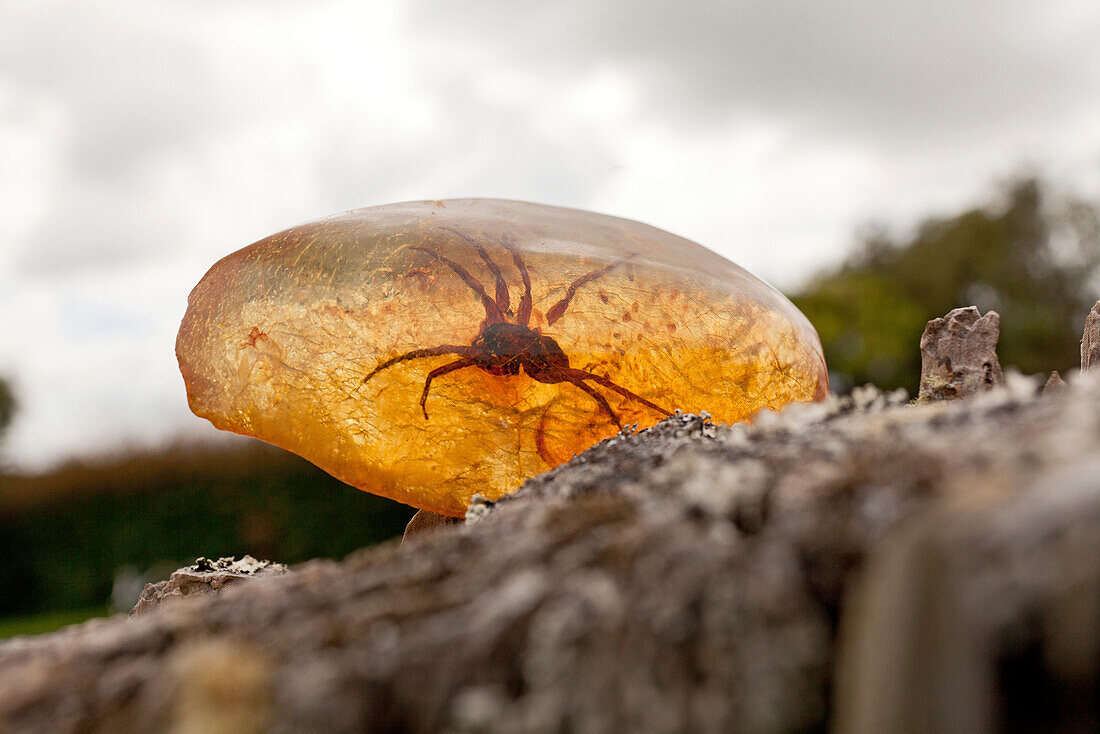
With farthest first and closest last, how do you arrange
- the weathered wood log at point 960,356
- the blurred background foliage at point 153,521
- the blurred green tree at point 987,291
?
the blurred green tree at point 987,291 → the blurred background foliage at point 153,521 → the weathered wood log at point 960,356

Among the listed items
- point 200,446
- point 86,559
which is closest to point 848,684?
point 200,446

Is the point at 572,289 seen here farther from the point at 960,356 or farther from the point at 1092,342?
the point at 1092,342

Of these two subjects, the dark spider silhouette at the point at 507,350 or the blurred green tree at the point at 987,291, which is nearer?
the dark spider silhouette at the point at 507,350

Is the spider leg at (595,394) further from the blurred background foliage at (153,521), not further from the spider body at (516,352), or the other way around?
the blurred background foliage at (153,521)

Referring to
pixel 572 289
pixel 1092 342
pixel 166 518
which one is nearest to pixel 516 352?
pixel 572 289

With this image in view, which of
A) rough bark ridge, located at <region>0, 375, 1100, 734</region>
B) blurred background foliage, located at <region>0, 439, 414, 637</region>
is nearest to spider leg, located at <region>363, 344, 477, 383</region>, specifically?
rough bark ridge, located at <region>0, 375, 1100, 734</region>

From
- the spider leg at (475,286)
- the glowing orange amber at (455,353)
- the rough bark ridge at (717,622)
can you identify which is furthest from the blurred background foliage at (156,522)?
the rough bark ridge at (717,622)

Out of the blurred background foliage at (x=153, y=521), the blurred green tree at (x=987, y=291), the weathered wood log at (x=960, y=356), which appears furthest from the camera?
the blurred green tree at (x=987, y=291)
